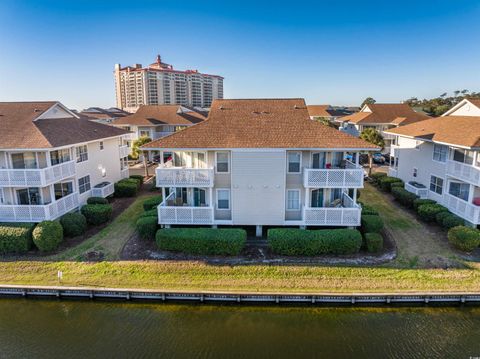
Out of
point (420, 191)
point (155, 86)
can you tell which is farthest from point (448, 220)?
point (155, 86)

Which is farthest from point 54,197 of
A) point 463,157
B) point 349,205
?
point 463,157

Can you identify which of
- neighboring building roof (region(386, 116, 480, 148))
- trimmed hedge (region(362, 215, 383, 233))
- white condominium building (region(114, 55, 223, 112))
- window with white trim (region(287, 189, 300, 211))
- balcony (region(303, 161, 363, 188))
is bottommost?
trimmed hedge (region(362, 215, 383, 233))

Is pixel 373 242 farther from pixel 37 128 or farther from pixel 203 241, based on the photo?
pixel 37 128

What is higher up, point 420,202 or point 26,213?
point 26,213

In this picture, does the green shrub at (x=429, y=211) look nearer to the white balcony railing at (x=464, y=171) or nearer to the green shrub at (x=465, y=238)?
the white balcony railing at (x=464, y=171)

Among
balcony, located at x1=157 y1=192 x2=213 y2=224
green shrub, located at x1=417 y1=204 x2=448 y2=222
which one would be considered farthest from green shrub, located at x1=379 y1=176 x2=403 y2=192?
balcony, located at x1=157 y1=192 x2=213 y2=224

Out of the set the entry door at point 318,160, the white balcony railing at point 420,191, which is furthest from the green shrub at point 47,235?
the white balcony railing at point 420,191

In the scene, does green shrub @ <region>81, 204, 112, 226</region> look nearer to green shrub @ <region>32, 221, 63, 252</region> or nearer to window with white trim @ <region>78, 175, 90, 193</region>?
window with white trim @ <region>78, 175, 90, 193</region>
